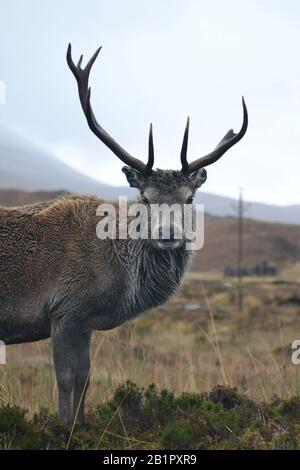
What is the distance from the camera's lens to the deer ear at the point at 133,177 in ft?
24.7

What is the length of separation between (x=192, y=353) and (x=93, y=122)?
13.3 m

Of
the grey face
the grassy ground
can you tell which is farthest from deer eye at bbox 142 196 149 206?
the grassy ground

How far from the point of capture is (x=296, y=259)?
288 feet

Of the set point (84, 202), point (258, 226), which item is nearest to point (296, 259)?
point (258, 226)

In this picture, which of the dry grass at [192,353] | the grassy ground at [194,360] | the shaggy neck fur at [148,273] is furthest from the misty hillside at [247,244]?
the shaggy neck fur at [148,273]

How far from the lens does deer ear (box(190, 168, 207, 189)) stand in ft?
25.0

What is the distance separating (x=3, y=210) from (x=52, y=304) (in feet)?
3.92

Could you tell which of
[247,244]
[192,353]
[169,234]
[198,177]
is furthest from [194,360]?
[247,244]

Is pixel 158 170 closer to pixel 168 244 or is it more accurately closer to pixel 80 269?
pixel 168 244

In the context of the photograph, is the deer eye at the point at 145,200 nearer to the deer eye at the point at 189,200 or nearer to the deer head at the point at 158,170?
the deer head at the point at 158,170

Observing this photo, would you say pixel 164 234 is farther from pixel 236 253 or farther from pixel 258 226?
pixel 258 226

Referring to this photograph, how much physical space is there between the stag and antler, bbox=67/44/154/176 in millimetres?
11

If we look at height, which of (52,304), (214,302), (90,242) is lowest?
(214,302)

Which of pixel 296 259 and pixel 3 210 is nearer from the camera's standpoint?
pixel 3 210
